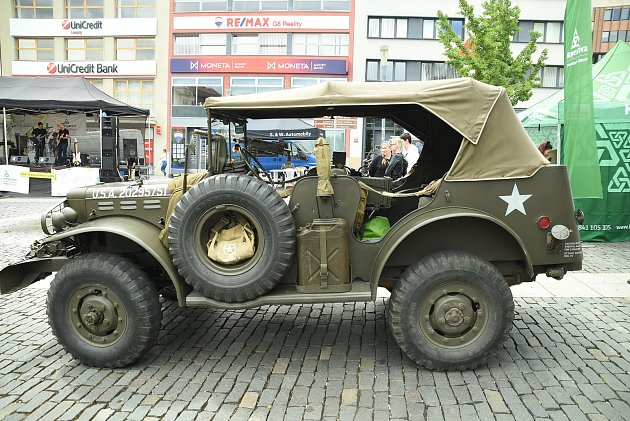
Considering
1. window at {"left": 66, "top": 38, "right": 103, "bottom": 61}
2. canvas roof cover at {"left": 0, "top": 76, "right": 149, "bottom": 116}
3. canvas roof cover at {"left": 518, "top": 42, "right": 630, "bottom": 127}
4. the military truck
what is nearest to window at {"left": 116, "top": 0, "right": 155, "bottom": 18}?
window at {"left": 66, "top": 38, "right": 103, "bottom": 61}

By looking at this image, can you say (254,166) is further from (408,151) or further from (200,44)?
(200,44)

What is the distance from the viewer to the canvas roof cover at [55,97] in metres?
18.2

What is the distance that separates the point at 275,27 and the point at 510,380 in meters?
36.0

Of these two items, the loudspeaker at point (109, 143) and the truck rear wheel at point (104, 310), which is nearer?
the truck rear wheel at point (104, 310)

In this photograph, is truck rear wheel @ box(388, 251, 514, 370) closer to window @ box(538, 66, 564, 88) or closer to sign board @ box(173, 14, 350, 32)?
sign board @ box(173, 14, 350, 32)

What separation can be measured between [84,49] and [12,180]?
2508cm

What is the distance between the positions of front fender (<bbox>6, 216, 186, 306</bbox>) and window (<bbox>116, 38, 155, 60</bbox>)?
36.9 meters

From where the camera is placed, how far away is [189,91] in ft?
125

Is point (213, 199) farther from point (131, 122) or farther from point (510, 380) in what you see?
point (131, 122)

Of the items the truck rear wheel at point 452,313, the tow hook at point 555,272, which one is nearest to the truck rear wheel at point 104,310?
the truck rear wheel at point 452,313

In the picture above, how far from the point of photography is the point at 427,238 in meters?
4.39

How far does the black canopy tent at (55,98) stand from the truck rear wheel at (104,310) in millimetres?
15382

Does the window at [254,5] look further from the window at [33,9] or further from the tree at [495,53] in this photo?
the tree at [495,53]

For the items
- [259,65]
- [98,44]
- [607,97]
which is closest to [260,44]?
[259,65]
